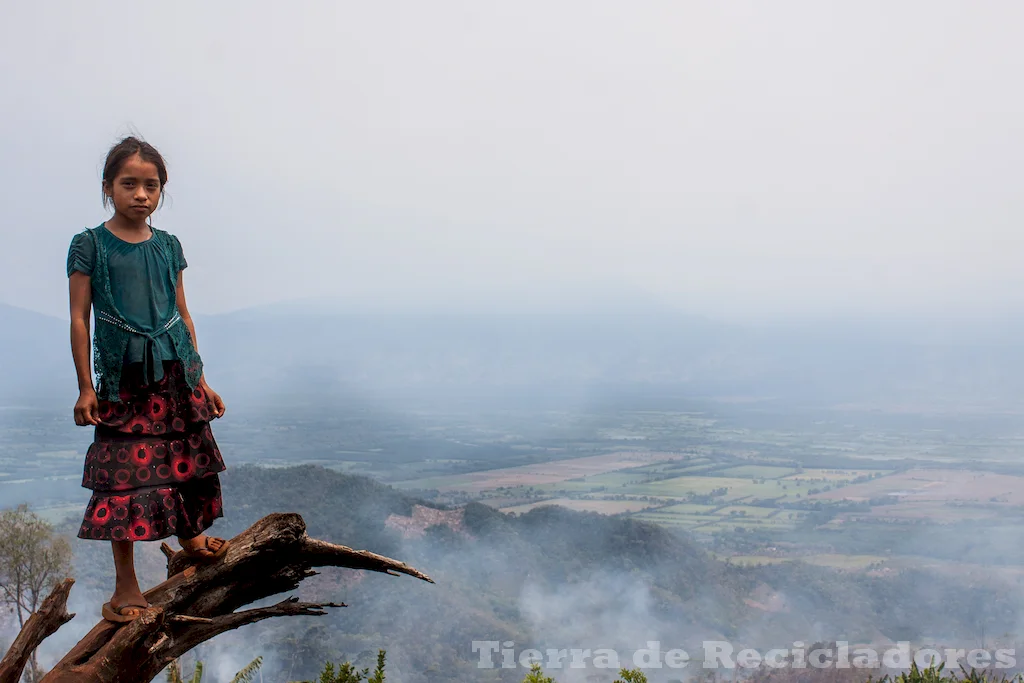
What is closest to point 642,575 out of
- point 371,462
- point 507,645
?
point 507,645

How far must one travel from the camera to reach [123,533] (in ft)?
11.1

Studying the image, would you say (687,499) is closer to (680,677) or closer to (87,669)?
(680,677)

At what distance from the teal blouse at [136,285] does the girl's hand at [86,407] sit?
20 centimetres

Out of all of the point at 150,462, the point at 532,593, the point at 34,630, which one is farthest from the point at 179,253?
the point at 532,593

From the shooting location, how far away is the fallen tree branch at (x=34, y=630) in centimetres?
395

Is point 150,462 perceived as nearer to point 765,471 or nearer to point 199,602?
point 199,602

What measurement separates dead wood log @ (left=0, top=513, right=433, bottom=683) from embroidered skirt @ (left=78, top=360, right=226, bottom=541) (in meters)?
0.26

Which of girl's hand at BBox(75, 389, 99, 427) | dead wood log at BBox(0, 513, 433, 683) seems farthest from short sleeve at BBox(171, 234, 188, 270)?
dead wood log at BBox(0, 513, 433, 683)

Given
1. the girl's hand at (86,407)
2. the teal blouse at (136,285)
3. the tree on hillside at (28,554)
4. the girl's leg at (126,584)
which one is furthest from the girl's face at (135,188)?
the tree on hillside at (28,554)

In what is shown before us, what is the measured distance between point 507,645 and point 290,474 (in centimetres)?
853

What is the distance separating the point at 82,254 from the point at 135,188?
0.33m

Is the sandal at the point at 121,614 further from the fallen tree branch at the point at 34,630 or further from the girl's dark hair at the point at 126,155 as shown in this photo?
the girl's dark hair at the point at 126,155

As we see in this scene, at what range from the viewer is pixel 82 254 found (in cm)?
344

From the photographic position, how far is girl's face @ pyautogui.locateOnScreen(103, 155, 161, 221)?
134 inches
